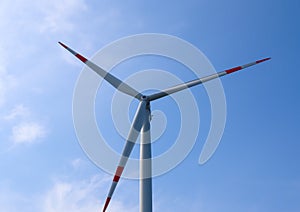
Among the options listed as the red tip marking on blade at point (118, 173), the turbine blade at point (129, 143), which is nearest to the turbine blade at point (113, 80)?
the turbine blade at point (129, 143)

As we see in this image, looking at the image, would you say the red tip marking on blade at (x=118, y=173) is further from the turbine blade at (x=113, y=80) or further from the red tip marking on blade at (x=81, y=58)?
the red tip marking on blade at (x=81, y=58)

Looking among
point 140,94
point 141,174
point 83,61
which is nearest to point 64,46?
point 83,61

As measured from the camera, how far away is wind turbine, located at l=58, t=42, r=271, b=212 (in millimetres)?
25562

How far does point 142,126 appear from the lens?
92.1 feet

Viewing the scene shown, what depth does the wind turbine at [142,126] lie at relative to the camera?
25.6m

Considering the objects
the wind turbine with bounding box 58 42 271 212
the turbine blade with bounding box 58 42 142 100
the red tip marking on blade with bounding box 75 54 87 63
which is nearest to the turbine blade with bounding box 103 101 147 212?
the wind turbine with bounding box 58 42 271 212

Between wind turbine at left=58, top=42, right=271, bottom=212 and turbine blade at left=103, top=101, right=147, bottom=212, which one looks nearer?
wind turbine at left=58, top=42, right=271, bottom=212

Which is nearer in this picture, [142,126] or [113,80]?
[142,126]

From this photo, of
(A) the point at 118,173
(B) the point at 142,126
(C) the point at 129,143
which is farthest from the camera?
(B) the point at 142,126

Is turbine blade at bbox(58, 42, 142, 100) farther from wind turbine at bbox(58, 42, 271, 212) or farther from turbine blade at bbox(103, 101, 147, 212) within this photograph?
turbine blade at bbox(103, 101, 147, 212)

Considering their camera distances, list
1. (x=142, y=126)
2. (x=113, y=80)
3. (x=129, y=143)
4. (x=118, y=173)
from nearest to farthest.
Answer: (x=118, y=173)
(x=129, y=143)
(x=142, y=126)
(x=113, y=80)

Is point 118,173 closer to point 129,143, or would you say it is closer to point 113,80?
point 129,143

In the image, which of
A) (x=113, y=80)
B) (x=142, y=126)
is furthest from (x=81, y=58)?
(x=142, y=126)

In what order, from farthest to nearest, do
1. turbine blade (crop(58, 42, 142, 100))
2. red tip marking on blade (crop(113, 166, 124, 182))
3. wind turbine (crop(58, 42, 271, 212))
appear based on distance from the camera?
turbine blade (crop(58, 42, 142, 100))
red tip marking on blade (crop(113, 166, 124, 182))
wind turbine (crop(58, 42, 271, 212))
